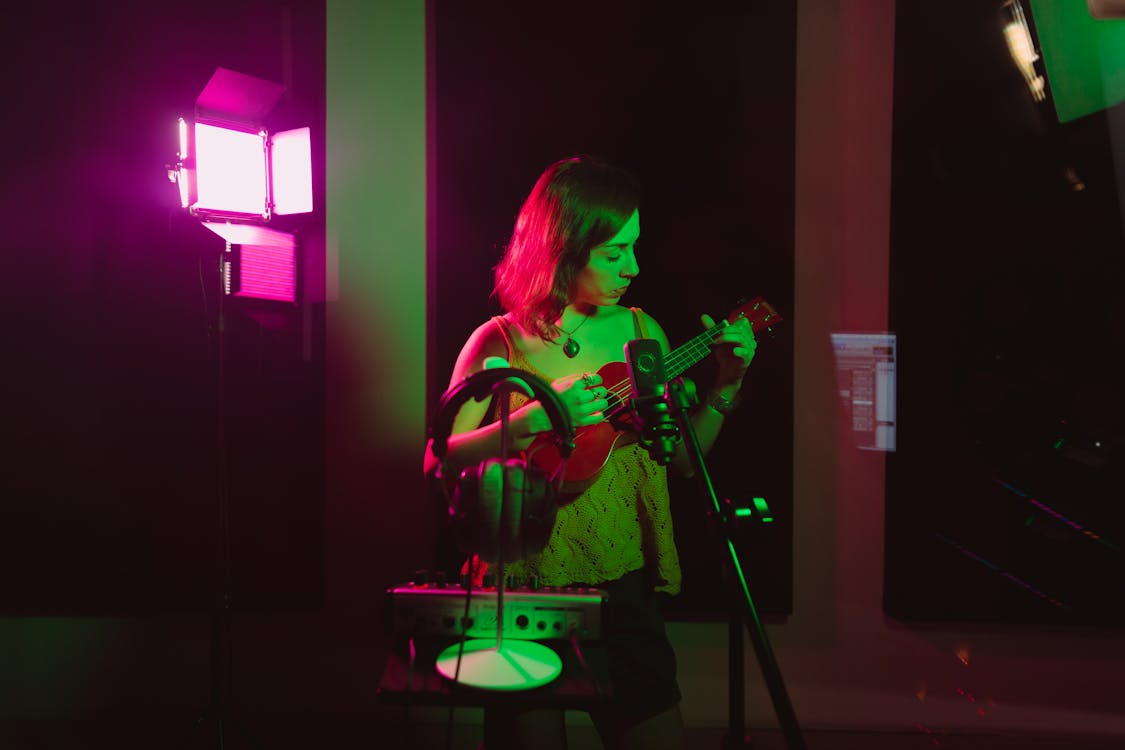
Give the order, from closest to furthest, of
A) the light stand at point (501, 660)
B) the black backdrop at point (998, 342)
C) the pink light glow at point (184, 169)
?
the light stand at point (501, 660), the pink light glow at point (184, 169), the black backdrop at point (998, 342)

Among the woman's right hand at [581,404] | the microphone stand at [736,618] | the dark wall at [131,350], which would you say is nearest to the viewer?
the microphone stand at [736,618]

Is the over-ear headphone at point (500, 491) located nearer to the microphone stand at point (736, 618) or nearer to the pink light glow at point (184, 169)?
the microphone stand at point (736, 618)

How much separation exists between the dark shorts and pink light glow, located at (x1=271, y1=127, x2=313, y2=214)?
1.56m

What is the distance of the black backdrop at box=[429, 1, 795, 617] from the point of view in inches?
89.7

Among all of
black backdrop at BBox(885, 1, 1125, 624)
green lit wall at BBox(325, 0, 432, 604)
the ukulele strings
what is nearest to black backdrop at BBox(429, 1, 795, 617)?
green lit wall at BBox(325, 0, 432, 604)

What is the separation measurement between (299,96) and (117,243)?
866mm

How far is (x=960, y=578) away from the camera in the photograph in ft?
7.48

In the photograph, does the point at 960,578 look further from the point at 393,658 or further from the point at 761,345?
the point at 393,658

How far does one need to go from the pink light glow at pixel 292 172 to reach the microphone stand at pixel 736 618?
5.09 ft

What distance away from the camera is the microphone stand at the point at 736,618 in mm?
1001

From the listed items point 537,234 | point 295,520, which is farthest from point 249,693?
point 537,234

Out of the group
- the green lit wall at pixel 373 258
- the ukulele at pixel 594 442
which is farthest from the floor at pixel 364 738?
the ukulele at pixel 594 442

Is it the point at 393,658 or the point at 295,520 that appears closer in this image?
the point at 393,658

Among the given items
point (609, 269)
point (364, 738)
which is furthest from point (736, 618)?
point (364, 738)
